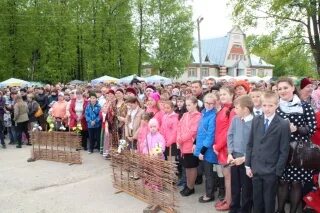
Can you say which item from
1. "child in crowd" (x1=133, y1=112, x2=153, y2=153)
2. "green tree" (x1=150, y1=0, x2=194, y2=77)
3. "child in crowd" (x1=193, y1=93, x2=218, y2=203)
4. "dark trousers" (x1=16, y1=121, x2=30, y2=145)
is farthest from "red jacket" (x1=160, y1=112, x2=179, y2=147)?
"green tree" (x1=150, y1=0, x2=194, y2=77)

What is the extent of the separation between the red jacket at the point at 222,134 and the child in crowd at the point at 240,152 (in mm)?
324

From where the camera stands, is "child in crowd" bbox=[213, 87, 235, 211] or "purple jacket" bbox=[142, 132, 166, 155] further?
"purple jacket" bbox=[142, 132, 166, 155]

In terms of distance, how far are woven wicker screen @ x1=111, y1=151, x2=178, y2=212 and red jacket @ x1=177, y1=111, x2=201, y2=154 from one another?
0.69m

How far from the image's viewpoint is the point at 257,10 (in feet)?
73.6

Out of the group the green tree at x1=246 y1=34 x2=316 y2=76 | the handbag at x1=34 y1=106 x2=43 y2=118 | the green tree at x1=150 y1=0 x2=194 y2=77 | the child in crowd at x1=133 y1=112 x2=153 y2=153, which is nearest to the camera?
the child in crowd at x1=133 y1=112 x2=153 y2=153

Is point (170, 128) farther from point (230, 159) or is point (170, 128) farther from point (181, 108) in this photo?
point (230, 159)

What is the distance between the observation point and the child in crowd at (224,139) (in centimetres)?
598

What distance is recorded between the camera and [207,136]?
20.2ft

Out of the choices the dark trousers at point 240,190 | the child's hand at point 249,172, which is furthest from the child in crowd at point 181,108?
the child's hand at point 249,172

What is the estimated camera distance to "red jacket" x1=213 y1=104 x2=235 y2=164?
597 centimetres

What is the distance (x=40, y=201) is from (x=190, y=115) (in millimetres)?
3101

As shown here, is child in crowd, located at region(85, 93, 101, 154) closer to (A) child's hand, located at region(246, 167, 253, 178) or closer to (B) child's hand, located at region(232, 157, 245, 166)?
(B) child's hand, located at region(232, 157, 245, 166)

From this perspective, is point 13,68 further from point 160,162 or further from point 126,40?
point 160,162

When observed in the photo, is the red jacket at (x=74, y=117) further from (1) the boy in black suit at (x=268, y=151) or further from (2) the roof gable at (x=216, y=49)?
(2) the roof gable at (x=216, y=49)
